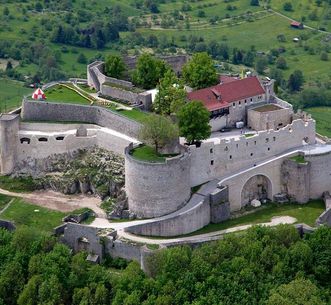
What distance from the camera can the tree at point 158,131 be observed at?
3068 inches

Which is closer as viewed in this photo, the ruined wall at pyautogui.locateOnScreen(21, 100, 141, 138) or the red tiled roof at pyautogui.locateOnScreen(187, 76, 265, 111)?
the ruined wall at pyautogui.locateOnScreen(21, 100, 141, 138)

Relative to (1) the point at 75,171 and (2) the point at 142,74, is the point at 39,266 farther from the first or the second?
(2) the point at 142,74

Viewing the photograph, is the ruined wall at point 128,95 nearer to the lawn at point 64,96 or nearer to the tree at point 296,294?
the lawn at point 64,96

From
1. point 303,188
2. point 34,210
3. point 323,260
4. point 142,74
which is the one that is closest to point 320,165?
point 303,188

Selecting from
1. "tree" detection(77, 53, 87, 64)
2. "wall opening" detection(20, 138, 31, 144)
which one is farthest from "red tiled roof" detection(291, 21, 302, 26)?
"wall opening" detection(20, 138, 31, 144)

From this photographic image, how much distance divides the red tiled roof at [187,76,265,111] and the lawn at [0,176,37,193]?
52.9ft

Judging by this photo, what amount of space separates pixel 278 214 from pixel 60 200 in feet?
62.1

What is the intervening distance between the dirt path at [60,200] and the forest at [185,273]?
17.5ft

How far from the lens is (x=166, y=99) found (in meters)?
84.7

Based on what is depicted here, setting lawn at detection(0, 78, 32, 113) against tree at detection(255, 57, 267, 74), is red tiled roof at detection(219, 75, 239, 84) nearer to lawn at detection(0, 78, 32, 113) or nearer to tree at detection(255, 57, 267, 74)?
lawn at detection(0, 78, 32, 113)

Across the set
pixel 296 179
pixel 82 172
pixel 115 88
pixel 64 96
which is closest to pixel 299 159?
pixel 296 179

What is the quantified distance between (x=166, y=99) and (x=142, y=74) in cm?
750

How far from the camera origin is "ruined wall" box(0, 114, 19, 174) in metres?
84.2

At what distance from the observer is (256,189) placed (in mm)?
84000
